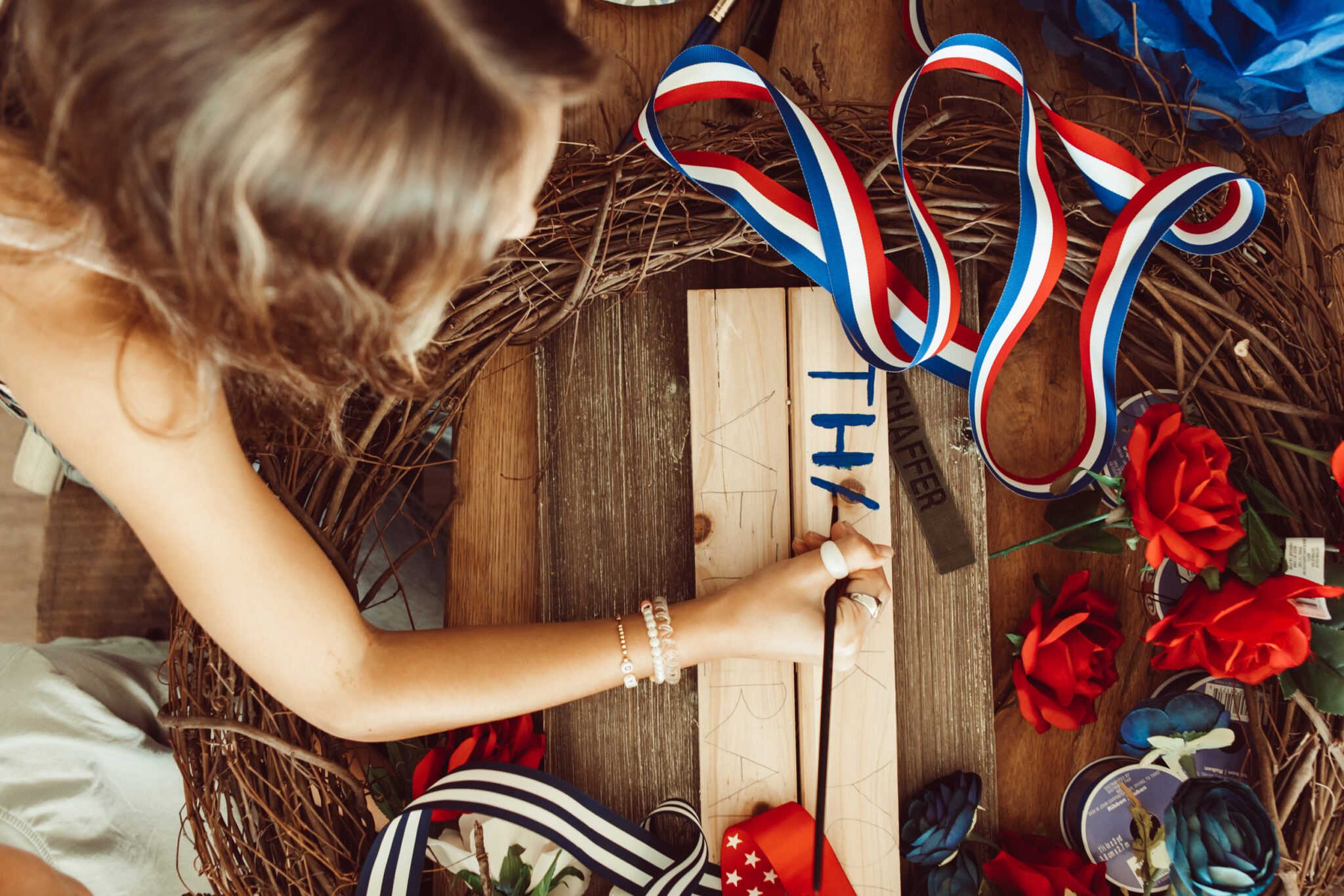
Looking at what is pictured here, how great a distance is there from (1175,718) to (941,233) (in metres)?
0.48

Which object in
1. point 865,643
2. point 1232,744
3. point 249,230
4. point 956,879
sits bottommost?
point 956,879

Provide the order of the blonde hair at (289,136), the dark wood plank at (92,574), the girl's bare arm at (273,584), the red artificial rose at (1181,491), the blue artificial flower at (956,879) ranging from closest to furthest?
the blonde hair at (289,136)
the girl's bare arm at (273,584)
the red artificial rose at (1181,491)
the blue artificial flower at (956,879)
the dark wood plank at (92,574)

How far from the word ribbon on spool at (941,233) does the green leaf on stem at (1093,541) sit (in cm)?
5

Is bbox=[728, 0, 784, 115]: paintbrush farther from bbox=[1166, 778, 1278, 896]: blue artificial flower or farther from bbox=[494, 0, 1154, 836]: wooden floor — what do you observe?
bbox=[1166, 778, 1278, 896]: blue artificial flower

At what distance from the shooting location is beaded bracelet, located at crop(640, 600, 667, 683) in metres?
0.71

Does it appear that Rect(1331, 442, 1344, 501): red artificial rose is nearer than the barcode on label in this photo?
Yes

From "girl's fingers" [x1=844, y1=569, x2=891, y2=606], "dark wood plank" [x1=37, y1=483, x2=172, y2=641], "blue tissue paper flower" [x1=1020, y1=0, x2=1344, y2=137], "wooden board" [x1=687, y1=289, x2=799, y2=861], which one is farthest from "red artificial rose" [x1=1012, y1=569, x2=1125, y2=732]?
"dark wood plank" [x1=37, y1=483, x2=172, y2=641]

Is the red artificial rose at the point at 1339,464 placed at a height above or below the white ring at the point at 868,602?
above

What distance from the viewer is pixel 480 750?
0.73m

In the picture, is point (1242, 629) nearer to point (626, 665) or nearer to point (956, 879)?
point (956, 879)

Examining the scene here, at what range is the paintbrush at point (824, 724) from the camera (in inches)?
26.4

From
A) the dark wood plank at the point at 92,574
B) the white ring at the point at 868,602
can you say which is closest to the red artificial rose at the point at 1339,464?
the white ring at the point at 868,602

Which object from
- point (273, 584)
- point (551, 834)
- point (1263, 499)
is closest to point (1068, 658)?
point (1263, 499)

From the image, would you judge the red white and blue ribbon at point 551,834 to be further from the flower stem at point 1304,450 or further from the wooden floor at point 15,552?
the wooden floor at point 15,552
